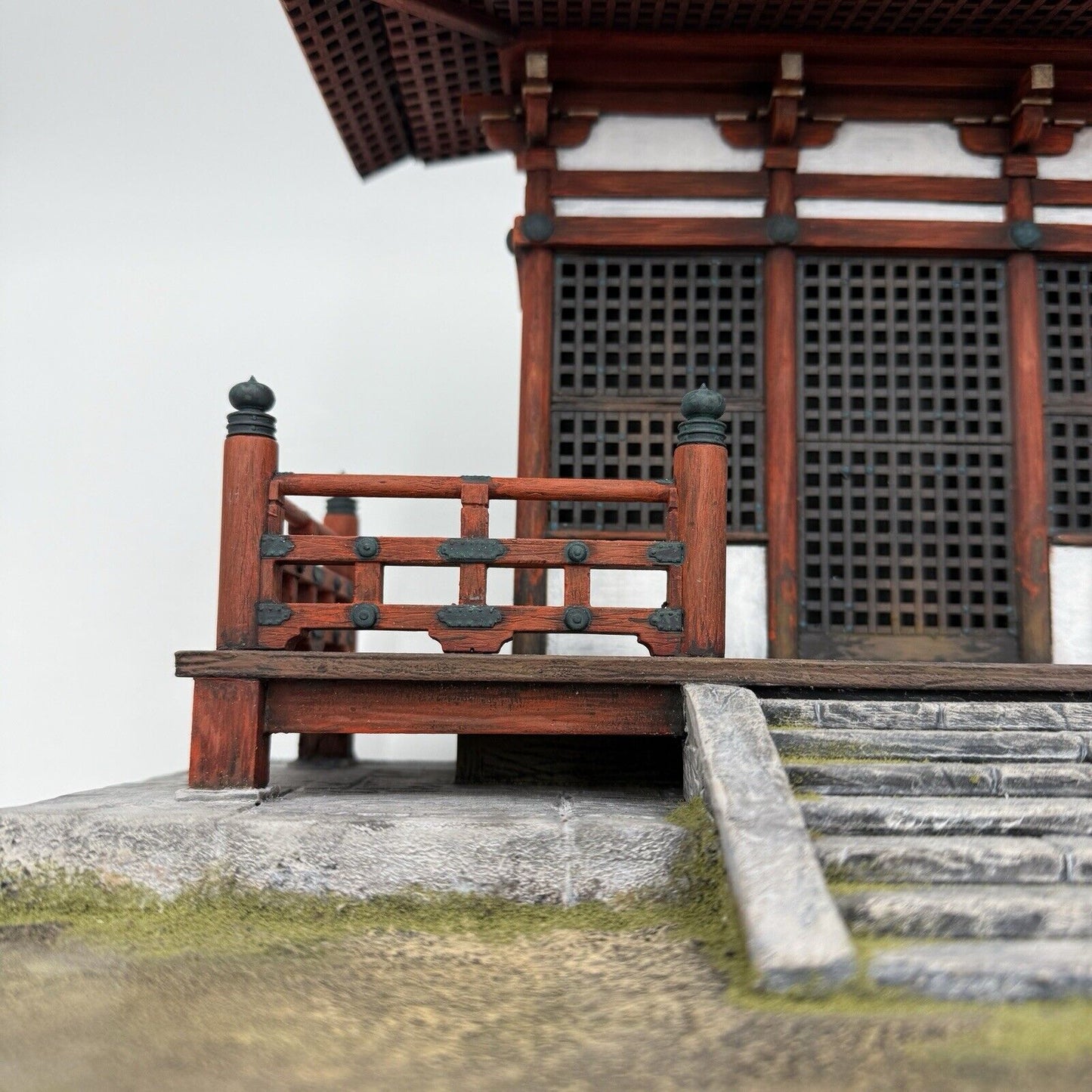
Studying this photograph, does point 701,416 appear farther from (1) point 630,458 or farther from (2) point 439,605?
(1) point 630,458

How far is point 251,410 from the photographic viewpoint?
4.38 m

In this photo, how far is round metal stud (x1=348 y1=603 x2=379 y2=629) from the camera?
4.25 m

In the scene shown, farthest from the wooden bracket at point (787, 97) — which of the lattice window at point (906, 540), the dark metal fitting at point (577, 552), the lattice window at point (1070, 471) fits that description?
the dark metal fitting at point (577, 552)

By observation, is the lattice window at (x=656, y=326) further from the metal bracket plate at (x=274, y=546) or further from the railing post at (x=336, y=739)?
the railing post at (x=336, y=739)

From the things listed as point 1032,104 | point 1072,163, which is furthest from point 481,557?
point 1072,163

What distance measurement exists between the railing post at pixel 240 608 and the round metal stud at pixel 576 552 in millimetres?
1201

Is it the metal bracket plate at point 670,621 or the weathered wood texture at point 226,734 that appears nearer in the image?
the weathered wood texture at point 226,734

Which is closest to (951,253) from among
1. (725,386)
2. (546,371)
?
(725,386)

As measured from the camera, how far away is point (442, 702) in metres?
4.21

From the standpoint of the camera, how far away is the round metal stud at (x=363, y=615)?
4.25m

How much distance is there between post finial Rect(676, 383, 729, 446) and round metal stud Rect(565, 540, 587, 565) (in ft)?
1.88

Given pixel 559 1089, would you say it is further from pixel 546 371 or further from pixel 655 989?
pixel 546 371

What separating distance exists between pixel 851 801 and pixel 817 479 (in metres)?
2.73

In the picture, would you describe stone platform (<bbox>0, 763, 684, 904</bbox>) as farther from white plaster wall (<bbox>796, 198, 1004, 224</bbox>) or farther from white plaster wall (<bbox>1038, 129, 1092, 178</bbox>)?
white plaster wall (<bbox>1038, 129, 1092, 178</bbox>)
